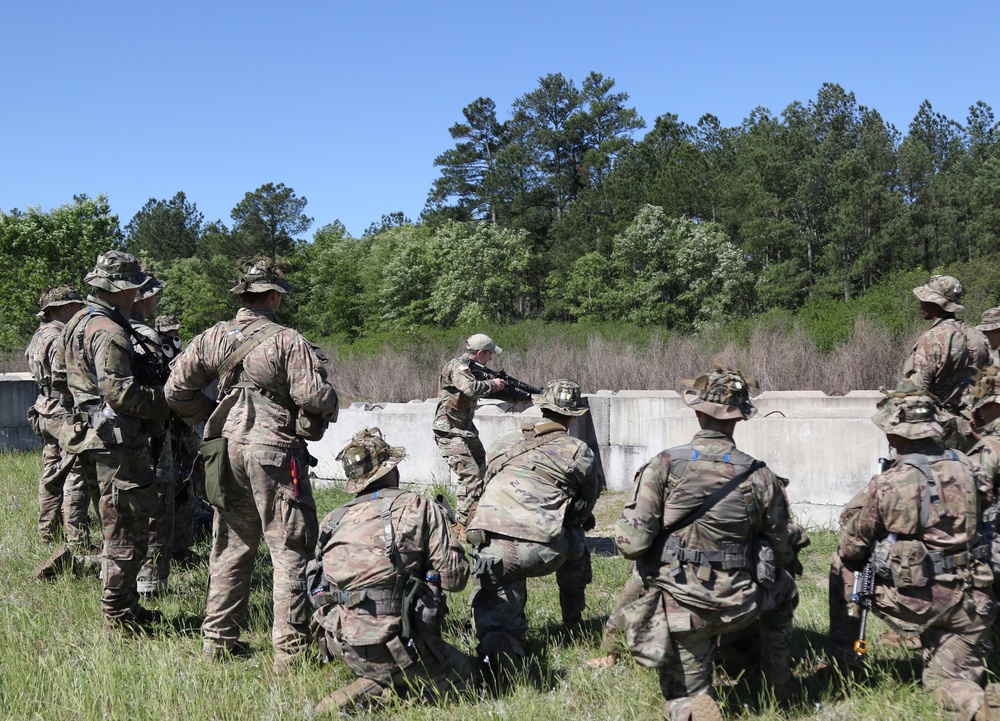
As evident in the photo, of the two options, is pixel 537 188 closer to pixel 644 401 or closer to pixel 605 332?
pixel 605 332

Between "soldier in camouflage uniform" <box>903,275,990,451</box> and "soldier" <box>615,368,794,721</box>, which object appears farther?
"soldier in camouflage uniform" <box>903,275,990,451</box>

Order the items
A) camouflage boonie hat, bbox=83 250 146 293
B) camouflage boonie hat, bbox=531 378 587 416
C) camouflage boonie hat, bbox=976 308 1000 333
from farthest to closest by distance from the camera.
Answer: camouflage boonie hat, bbox=976 308 1000 333 → camouflage boonie hat, bbox=83 250 146 293 → camouflage boonie hat, bbox=531 378 587 416

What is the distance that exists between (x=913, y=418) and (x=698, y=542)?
1.21m

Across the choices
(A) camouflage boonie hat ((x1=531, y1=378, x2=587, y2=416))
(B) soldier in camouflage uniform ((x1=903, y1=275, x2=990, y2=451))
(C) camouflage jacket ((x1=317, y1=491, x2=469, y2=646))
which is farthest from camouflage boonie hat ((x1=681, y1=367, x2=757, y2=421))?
(B) soldier in camouflage uniform ((x1=903, y1=275, x2=990, y2=451))

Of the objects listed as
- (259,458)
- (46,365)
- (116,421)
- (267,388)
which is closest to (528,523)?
(259,458)

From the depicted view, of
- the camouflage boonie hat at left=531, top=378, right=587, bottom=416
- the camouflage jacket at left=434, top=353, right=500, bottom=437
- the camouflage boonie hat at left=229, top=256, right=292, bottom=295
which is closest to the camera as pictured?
the camouflage boonie hat at left=229, top=256, right=292, bottom=295

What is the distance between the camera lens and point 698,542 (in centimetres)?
426

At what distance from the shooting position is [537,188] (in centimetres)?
6066

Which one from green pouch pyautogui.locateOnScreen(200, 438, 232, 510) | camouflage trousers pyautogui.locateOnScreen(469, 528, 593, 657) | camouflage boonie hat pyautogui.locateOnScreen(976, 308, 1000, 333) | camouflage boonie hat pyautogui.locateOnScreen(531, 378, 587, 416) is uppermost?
camouflage boonie hat pyautogui.locateOnScreen(976, 308, 1000, 333)

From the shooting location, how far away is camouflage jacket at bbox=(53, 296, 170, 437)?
18.4 feet

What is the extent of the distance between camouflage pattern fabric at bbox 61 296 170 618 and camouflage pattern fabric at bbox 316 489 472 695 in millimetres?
1739

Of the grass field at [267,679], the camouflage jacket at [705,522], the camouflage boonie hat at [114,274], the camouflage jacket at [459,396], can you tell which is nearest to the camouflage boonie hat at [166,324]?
the camouflage boonie hat at [114,274]

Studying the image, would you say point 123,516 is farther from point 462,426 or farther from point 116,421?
point 462,426

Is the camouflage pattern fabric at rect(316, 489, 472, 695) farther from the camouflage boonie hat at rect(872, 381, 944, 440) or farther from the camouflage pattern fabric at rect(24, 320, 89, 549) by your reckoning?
the camouflage pattern fabric at rect(24, 320, 89, 549)
